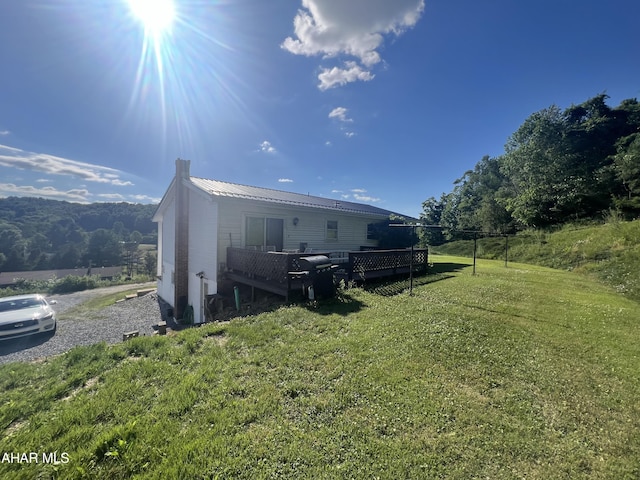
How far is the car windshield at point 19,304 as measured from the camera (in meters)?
10.6

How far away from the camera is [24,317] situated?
33.7 feet

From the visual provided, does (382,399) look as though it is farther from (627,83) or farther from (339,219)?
(627,83)

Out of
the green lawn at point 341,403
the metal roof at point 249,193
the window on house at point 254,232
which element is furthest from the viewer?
the window on house at point 254,232

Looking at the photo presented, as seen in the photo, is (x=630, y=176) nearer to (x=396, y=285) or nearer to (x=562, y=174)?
(x=562, y=174)

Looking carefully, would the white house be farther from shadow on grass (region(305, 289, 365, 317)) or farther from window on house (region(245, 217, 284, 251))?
shadow on grass (region(305, 289, 365, 317))

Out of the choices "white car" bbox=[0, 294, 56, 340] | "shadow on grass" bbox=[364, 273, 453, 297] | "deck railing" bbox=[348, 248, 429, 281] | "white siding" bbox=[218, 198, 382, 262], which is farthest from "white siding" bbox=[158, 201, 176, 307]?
"shadow on grass" bbox=[364, 273, 453, 297]

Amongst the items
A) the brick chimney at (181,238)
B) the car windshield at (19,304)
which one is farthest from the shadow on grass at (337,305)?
the car windshield at (19,304)

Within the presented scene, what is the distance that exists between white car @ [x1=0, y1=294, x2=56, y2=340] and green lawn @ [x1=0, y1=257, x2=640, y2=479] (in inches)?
342

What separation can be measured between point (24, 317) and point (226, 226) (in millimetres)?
9134

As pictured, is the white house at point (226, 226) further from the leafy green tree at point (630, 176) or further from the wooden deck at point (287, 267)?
A: the leafy green tree at point (630, 176)

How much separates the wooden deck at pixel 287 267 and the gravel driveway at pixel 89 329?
4994 mm

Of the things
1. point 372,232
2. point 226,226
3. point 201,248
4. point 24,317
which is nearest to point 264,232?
point 226,226

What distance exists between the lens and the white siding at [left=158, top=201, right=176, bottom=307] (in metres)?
14.3

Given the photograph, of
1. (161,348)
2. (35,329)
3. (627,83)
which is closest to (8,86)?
(35,329)
